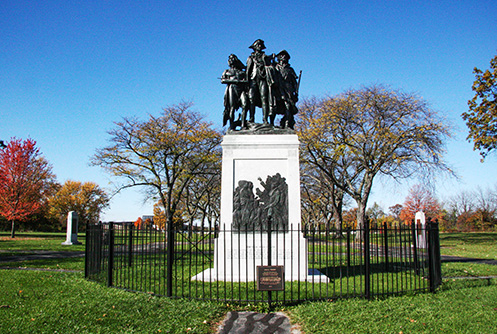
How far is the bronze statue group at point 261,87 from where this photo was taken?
11.8 metres

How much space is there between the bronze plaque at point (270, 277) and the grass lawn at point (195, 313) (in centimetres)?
56

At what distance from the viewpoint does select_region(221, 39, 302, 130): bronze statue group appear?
11.8 meters

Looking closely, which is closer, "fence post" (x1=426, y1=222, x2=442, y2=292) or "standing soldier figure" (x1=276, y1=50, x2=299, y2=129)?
"fence post" (x1=426, y1=222, x2=442, y2=292)

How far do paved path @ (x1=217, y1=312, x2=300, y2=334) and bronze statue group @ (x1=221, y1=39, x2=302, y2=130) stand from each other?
20.7ft

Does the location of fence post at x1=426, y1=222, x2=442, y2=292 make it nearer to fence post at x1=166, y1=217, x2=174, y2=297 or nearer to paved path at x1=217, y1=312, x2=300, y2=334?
paved path at x1=217, y1=312, x2=300, y2=334

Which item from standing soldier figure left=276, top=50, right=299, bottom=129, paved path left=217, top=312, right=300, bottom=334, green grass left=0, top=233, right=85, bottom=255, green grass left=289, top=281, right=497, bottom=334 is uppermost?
standing soldier figure left=276, top=50, right=299, bottom=129

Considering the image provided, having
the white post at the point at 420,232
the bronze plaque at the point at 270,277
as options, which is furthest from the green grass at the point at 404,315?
the white post at the point at 420,232

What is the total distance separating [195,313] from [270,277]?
5.02 ft

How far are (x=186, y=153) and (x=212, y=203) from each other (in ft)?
59.3

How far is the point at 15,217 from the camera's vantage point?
122ft

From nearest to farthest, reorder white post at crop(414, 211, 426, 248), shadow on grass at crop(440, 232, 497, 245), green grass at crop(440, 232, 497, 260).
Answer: white post at crop(414, 211, 426, 248) < green grass at crop(440, 232, 497, 260) < shadow on grass at crop(440, 232, 497, 245)

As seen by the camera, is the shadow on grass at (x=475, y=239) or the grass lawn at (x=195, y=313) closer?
the grass lawn at (x=195, y=313)

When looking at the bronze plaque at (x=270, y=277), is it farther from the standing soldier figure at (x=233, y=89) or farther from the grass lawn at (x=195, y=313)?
the standing soldier figure at (x=233, y=89)

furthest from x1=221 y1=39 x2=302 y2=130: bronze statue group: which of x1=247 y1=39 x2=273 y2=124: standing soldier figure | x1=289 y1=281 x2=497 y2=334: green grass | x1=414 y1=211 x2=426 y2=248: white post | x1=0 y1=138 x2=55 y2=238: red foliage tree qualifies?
x1=0 y1=138 x2=55 y2=238: red foliage tree
